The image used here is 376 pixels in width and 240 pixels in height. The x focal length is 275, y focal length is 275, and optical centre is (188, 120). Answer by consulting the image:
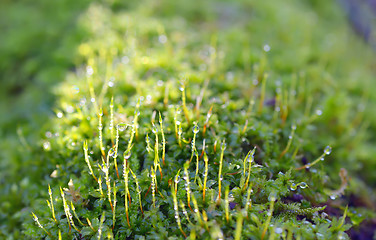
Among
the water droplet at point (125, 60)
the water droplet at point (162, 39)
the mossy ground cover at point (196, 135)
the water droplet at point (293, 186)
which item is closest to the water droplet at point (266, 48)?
the mossy ground cover at point (196, 135)

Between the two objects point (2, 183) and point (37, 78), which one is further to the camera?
point (37, 78)

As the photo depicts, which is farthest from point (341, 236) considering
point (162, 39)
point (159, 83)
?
point (162, 39)

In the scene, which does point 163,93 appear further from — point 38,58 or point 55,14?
point 55,14

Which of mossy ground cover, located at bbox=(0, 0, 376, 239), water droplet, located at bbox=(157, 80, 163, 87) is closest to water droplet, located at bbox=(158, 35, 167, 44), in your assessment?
mossy ground cover, located at bbox=(0, 0, 376, 239)

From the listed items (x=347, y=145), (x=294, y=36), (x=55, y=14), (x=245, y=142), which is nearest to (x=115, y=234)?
(x=245, y=142)

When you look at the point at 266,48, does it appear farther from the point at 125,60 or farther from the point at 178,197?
the point at 178,197

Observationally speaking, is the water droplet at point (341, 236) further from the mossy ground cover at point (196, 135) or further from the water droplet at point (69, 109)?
the water droplet at point (69, 109)

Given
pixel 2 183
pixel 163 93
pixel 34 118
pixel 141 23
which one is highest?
pixel 141 23

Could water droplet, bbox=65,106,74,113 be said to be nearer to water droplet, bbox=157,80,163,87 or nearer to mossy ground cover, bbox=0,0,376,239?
mossy ground cover, bbox=0,0,376,239
